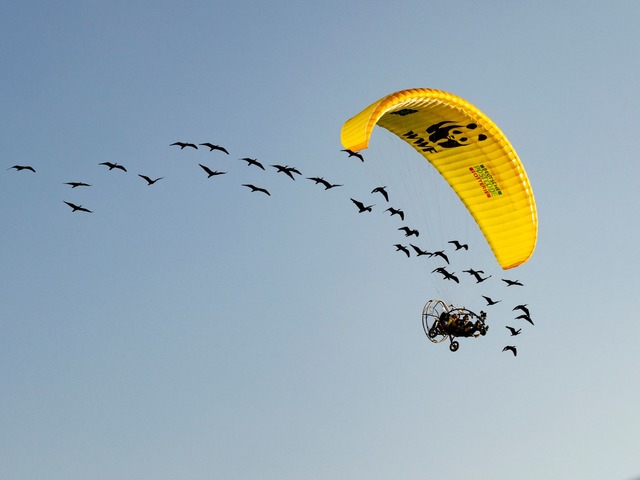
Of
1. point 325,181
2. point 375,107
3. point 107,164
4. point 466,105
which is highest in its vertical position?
point 466,105

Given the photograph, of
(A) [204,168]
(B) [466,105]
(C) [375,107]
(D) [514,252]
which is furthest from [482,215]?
(A) [204,168]

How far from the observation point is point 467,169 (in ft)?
172

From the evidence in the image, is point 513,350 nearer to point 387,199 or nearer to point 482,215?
point 482,215

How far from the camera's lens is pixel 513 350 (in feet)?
173

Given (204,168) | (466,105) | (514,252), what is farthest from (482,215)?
(204,168)

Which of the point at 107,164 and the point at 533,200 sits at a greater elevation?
the point at 533,200

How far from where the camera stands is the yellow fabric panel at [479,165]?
50.7m

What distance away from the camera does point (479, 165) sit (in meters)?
52.1

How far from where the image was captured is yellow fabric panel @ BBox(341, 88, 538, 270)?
50.7m

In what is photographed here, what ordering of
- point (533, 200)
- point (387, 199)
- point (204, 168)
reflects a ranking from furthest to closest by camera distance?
1. point (533, 200)
2. point (387, 199)
3. point (204, 168)

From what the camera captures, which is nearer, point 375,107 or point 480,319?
point 375,107

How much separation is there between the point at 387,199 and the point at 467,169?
6.66 meters

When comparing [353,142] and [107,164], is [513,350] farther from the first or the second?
[107,164]

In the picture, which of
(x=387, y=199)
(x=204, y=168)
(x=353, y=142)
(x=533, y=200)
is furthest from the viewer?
(x=533, y=200)
